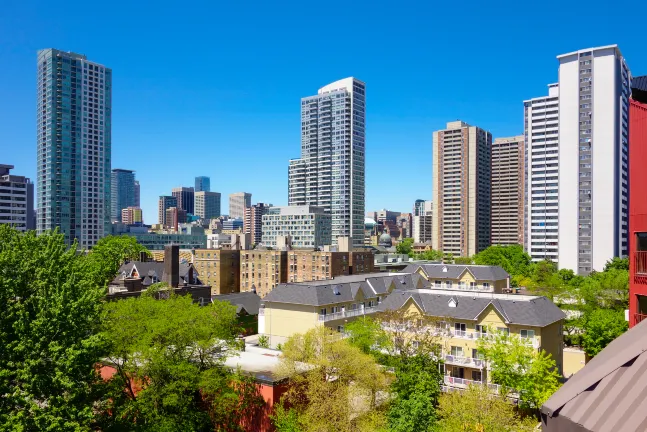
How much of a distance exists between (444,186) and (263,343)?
130 meters

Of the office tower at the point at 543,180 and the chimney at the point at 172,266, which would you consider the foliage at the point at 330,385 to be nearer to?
the chimney at the point at 172,266

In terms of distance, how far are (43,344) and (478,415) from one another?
23.6 meters

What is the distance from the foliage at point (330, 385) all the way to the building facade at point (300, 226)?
354ft

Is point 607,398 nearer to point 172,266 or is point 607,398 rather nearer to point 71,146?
point 172,266

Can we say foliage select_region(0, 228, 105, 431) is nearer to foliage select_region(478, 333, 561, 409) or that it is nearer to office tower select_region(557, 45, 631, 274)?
foliage select_region(478, 333, 561, 409)

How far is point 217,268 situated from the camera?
96.7 metres

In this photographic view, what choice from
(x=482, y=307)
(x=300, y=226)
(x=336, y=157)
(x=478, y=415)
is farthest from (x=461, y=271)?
(x=336, y=157)

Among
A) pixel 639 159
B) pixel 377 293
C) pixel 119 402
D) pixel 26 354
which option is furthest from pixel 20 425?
pixel 377 293

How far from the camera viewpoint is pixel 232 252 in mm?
99750

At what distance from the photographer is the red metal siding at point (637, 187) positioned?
1698cm

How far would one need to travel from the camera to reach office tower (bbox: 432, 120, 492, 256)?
166500 millimetres

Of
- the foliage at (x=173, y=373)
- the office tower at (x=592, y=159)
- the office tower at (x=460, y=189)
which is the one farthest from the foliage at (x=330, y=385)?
the office tower at (x=460, y=189)

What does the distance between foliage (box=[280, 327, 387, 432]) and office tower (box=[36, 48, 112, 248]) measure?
13928 cm

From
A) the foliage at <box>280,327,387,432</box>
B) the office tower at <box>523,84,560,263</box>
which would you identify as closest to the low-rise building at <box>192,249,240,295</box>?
the foliage at <box>280,327,387,432</box>
